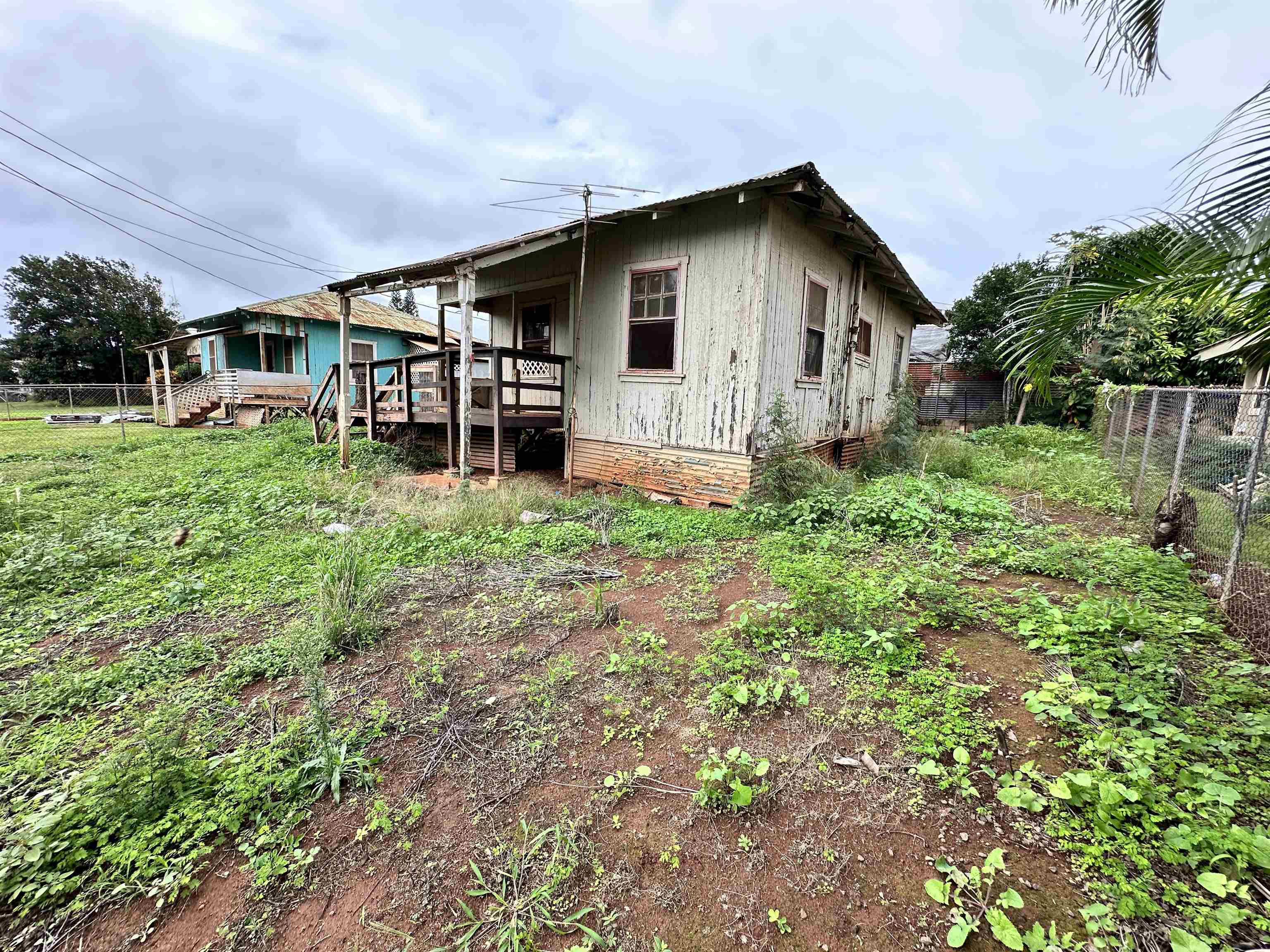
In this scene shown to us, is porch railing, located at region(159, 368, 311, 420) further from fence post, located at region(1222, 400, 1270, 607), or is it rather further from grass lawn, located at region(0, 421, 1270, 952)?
fence post, located at region(1222, 400, 1270, 607)

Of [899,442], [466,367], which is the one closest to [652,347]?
[466,367]

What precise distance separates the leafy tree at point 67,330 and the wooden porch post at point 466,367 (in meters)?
36.7

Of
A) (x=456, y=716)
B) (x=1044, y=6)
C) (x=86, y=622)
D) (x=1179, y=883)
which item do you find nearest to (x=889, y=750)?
(x=1179, y=883)

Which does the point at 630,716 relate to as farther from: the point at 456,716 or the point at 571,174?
the point at 571,174

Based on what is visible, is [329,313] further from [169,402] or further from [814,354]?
[814,354]

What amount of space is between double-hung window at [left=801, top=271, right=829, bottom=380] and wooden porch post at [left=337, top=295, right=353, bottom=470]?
7.38 meters

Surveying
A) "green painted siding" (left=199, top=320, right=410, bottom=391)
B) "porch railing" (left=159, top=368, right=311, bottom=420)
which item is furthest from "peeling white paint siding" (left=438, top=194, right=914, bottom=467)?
"green painted siding" (left=199, top=320, right=410, bottom=391)

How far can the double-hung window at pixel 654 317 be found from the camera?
663 centimetres

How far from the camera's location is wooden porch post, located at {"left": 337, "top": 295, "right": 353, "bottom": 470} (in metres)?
8.78

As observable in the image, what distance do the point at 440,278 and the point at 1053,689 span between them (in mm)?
7817

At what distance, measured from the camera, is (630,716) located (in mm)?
2502

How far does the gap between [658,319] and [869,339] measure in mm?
5386

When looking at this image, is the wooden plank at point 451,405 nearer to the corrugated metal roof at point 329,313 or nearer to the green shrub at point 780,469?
the green shrub at point 780,469

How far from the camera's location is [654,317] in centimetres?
685
